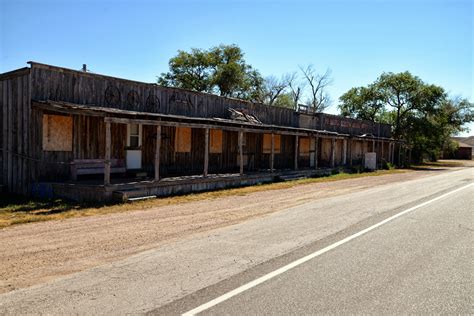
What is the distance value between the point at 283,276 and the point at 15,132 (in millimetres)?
11307

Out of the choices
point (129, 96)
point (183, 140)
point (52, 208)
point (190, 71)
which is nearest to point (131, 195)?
point (52, 208)

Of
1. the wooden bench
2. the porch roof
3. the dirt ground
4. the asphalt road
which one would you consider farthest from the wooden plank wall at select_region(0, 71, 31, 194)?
the asphalt road

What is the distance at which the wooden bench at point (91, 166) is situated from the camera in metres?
13.4

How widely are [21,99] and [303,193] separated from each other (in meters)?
10.4

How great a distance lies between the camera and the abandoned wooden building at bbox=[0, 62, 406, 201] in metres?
12.3

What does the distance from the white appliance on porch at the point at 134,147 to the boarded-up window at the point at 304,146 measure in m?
14.1

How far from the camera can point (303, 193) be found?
1541 centimetres

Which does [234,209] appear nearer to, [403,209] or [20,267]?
[403,209]

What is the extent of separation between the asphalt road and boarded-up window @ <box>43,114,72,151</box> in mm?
7520

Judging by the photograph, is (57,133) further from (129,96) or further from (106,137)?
(129,96)

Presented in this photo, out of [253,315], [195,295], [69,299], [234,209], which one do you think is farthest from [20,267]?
[234,209]

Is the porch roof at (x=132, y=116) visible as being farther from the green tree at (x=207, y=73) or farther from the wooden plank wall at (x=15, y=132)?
the green tree at (x=207, y=73)

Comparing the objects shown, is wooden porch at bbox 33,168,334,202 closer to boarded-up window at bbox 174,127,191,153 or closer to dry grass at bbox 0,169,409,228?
dry grass at bbox 0,169,409,228

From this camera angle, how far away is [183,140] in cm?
1766
